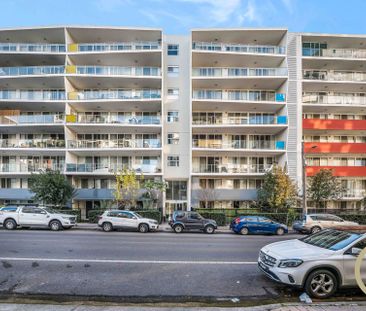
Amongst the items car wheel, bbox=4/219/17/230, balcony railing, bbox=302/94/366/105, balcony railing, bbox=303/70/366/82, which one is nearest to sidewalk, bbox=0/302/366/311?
car wheel, bbox=4/219/17/230

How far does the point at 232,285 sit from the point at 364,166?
31286mm

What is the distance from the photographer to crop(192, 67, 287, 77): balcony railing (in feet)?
95.5

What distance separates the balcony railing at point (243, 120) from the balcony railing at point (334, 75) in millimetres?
6596

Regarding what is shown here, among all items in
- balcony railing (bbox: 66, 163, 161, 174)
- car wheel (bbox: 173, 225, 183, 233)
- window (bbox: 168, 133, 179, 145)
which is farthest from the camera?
window (bbox: 168, 133, 179, 145)

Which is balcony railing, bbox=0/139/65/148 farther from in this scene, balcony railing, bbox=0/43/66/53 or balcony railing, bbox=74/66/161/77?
balcony railing, bbox=0/43/66/53

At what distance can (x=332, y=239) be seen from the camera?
6.94m

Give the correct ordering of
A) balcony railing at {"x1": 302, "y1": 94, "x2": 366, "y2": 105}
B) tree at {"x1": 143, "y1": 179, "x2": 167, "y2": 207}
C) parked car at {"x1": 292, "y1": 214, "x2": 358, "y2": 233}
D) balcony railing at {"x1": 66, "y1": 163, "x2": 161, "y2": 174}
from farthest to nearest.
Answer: balcony railing at {"x1": 302, "y1": 94, "x2": 366, "y2": 105}
balcony railing at {"x1": 66, "y1": 163, "x2": 161, "y2": 174}
tree at {"x1": 143, "y1": 179, "x2": 167, "y2": 207}
parked car at {"x1": 292, "y1": 214, "x2": 358, "y2": 233}

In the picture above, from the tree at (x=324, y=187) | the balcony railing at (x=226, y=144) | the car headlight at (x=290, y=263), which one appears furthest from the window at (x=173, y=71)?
the car headlight at (x=290, y=263)

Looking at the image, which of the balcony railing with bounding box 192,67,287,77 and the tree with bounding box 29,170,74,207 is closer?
the tree with bounding box 29,170,74,207

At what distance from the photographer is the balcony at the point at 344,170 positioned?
1173 inches

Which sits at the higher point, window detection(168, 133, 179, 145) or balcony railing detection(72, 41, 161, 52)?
balcony railing detection(72, 41, 161, 52)

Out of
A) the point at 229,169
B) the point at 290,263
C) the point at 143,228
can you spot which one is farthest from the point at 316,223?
the point at 290,263

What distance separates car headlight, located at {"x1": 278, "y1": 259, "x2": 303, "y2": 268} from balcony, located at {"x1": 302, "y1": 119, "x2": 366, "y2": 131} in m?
26.6

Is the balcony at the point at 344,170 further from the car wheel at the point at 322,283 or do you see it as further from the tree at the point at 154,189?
the car wheel at the point at 322,283
